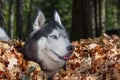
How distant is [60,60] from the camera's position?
6.95m

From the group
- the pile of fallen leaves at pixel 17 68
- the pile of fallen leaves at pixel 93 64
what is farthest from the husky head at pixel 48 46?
the pile of fallen leaves at pixel 93 64

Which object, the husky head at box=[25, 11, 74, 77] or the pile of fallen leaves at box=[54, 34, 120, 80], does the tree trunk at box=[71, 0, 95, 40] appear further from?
the husky head at box=[25, 11, 74, 77]

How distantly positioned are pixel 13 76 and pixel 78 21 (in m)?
10.4

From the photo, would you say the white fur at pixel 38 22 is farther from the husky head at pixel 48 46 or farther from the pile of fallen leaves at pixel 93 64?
the pile of fallen leaves at pixel 93 64

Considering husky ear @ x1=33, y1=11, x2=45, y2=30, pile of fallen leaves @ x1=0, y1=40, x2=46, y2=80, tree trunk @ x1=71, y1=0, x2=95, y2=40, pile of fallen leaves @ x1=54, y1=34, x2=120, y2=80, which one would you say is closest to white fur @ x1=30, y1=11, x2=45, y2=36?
husky ear @ x1=33, y1=11, x2=45, y2=30

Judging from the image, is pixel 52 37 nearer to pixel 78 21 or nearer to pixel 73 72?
pixel 73 72

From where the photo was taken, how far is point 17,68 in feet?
22.5

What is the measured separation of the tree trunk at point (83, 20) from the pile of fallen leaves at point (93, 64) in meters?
7.24

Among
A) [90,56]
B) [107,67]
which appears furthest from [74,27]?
[107,67]

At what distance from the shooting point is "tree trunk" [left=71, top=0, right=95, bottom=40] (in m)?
16.5

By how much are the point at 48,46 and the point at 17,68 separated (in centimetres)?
55

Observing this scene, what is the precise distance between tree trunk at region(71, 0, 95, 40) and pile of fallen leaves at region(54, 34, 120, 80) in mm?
7243

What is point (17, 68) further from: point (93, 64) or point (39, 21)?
point (93, 64)

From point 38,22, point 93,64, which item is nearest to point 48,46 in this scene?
point 38,22
